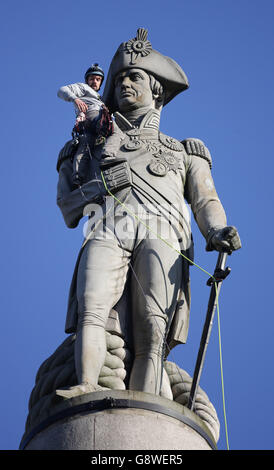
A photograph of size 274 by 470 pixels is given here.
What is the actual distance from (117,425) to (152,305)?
6.87 ft

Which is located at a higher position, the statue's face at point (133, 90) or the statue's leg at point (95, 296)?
the statue's face at point (133, 90)

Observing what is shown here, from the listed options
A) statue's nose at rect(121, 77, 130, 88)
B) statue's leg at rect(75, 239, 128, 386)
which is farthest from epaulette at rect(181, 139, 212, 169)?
statue's leg at rect(75, 239, 128, 386)

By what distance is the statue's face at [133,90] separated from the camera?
13.0m

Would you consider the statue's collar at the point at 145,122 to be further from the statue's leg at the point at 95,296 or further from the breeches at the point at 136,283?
the statue's leg at the point at 95,296

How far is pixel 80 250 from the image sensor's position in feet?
37.1

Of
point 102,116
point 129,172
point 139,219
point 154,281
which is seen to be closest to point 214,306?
point 154,281

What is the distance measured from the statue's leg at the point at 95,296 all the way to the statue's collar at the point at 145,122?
2325 millimetres

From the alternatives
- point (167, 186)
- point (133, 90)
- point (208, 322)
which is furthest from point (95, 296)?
point (133, 90)

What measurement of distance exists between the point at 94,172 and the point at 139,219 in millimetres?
1240

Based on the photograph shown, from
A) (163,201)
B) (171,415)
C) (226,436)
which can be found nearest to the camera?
(171,415)

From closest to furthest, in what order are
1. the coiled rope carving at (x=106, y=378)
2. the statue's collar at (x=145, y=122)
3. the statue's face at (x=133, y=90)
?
the coiled rope carving at (x=106, y=378) → the statue's collar at (x=145, y=122) → the statue's face at (x=133, y=90)

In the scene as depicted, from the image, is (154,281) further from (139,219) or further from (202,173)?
(202,173)

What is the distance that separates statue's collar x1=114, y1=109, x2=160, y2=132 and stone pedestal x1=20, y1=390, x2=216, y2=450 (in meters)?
4.74

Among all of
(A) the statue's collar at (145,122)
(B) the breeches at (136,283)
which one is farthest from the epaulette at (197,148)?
(B) the breeches at (136,283)
